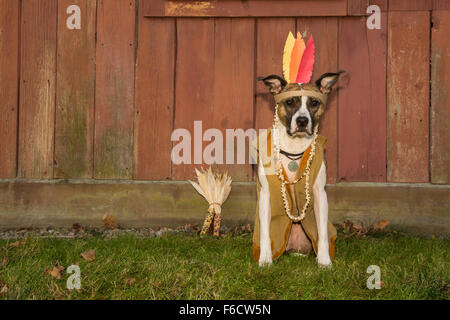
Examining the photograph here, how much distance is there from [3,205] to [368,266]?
341 cm

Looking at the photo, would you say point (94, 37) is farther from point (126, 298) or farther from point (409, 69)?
point (409, 69)

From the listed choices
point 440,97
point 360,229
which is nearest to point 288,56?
point 360,229

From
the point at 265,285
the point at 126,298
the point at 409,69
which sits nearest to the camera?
the point at 126,298

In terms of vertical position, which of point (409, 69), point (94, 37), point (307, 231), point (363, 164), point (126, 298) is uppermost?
point (94, 37)

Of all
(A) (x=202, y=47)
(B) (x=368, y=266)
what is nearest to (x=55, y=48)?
(A) (x=202, y=47)

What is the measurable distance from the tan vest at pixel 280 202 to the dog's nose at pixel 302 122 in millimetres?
218

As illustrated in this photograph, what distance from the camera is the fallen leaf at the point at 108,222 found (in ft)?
12.6

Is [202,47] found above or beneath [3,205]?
above

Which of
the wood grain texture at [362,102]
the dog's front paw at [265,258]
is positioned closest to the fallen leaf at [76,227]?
the dog's front paw at [265,258]

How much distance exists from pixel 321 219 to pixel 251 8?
7.40 feet

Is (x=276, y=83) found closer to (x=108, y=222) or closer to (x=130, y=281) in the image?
(x=130, y=281)

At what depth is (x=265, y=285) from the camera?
7.28 ft

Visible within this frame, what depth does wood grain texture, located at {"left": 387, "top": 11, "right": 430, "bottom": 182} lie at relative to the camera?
377 centimetres

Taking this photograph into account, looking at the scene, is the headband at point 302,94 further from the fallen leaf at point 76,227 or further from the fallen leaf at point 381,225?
the fallen leaf at point 76,227
